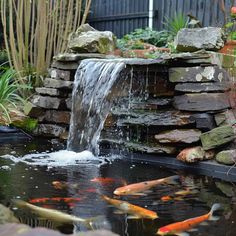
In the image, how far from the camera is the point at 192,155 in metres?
4.76

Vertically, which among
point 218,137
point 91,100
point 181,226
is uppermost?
point 91,100

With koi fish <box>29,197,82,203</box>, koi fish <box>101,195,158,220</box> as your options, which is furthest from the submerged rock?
koi fish <box>29,197,82,203</box>

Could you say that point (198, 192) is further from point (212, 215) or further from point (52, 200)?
point (52, 200)

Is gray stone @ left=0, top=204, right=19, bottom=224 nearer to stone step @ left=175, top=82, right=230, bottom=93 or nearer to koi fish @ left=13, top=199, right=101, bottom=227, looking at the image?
koi fish @ left=13, top=199, right=101, bottom=227

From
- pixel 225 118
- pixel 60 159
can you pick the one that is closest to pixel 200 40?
pixel 225 118

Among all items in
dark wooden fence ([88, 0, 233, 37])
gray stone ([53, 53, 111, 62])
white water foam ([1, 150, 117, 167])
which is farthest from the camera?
dark wooden fence ([88, 0, 233, 37])

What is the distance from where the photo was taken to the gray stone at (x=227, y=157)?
178 inches

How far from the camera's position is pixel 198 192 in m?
3.76

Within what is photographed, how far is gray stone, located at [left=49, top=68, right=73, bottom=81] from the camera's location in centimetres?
626

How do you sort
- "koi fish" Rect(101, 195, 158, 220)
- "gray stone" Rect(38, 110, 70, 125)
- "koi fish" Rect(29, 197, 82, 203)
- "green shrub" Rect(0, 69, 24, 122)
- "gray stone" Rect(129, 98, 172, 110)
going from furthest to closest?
1. "green shrub" Rect(0, 69, 24, 122)
2. "gray stone" Rect(38, 110, 70, 125)
3. "gray stone" Rect(129, 98, 172, 110)
4. "koi fish" Rect(29, 197, 82, 203)
5. "koi fish" Rect(101, 195, 158, 220)

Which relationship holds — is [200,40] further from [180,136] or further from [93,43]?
[93,43]

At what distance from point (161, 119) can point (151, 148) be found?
0.35 meters

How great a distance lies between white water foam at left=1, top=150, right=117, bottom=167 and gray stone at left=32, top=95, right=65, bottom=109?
3.52ft

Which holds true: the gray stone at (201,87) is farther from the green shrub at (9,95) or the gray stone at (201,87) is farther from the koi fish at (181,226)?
the green shrub at (9,95)
